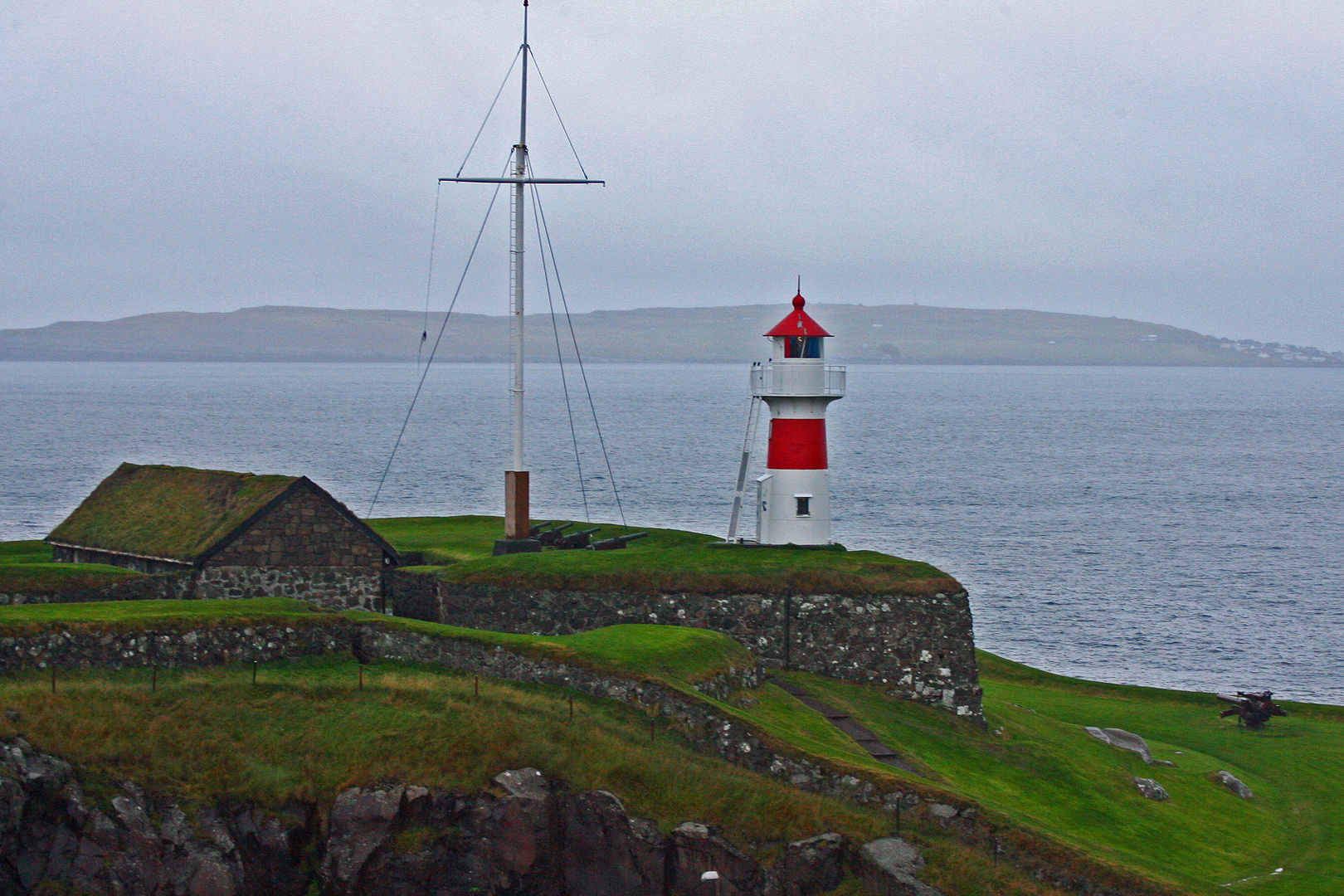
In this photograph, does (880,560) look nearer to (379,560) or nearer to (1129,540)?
(379,560)

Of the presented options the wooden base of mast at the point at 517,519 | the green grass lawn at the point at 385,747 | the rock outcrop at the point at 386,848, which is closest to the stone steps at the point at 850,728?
the green grass lawn at the point at 385,747

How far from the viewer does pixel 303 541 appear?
3247cm

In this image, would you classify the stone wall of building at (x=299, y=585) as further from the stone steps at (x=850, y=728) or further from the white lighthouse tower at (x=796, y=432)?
the white lighthouse tower at (x=796, y=432)

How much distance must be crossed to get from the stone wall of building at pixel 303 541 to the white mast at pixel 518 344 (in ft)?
14.6

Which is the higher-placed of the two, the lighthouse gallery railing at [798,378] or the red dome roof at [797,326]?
the red dome roof at [797,326]

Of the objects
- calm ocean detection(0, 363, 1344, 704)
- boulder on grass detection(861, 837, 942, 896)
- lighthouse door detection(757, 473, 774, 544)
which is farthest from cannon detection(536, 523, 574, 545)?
calm ocean detection(0, 363, 1344, 704)

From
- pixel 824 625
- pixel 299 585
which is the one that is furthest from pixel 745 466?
pixel 299 585

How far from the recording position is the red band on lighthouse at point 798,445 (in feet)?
122

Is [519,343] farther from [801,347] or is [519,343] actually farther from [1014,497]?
[1014,497]

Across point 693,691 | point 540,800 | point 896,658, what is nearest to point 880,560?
point 896,658

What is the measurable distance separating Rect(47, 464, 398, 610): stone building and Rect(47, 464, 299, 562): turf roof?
38mm

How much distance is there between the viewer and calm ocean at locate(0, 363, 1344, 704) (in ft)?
177

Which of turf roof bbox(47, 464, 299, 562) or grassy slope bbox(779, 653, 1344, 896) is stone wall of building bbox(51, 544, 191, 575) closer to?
turf roof bbox(47, 464, 299, 562)

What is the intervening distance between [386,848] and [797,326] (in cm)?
1982
